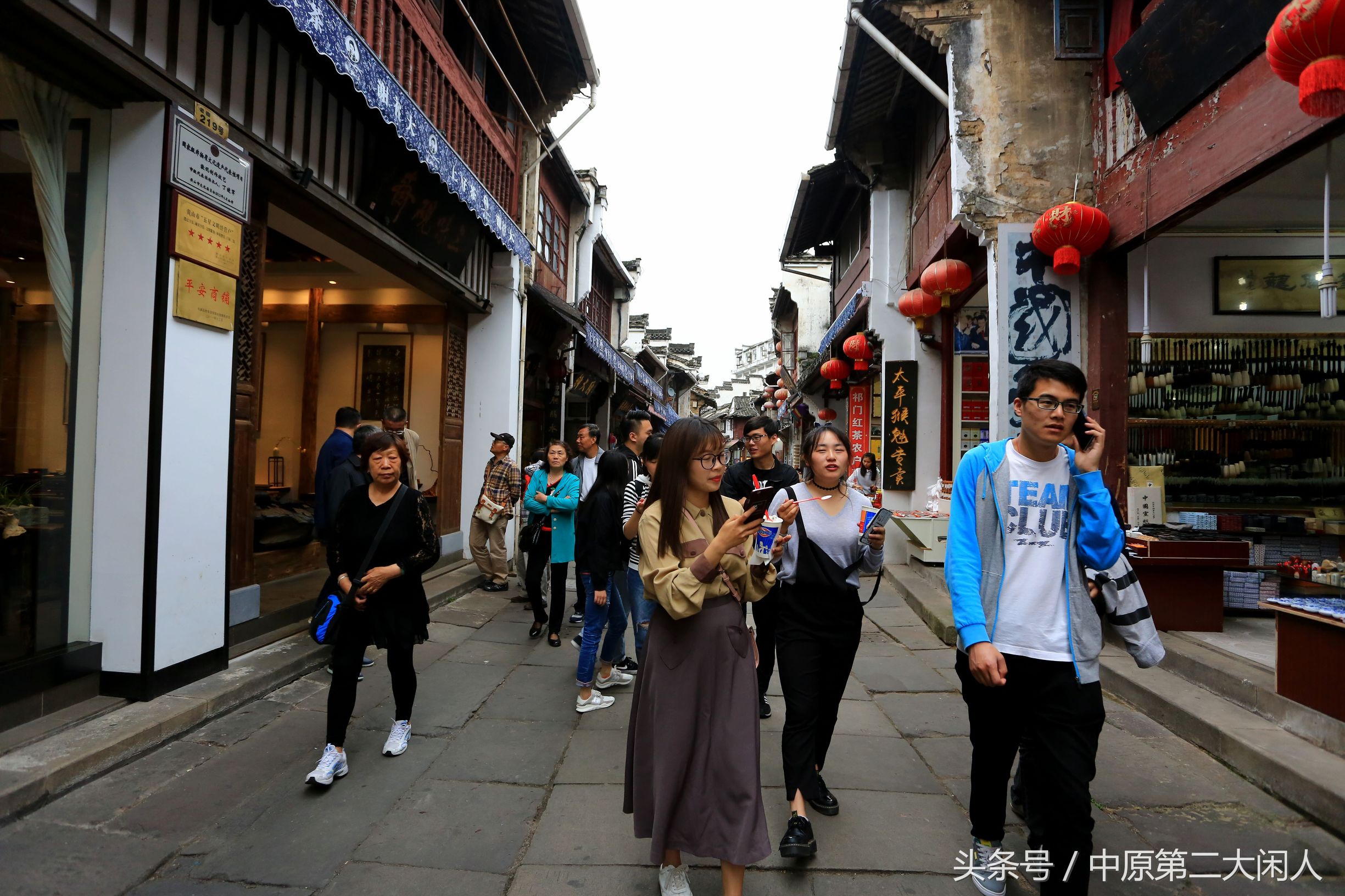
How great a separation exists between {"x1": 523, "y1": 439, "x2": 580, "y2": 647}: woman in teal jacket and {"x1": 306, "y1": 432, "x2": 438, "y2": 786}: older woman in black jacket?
2136 millimetres

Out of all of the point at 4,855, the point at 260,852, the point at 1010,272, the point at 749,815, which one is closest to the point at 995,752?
the point at 749,815

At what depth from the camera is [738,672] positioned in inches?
98.7

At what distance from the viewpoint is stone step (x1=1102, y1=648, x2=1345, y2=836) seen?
326 centimetres

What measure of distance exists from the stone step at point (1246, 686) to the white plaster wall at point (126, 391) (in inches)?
251

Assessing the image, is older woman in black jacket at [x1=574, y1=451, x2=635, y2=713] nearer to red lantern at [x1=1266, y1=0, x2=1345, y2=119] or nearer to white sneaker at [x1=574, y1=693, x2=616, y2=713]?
white sneaker at [x1=574, y1=693, x2=616, y2=713]

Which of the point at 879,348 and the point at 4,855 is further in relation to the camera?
the point at 879,348

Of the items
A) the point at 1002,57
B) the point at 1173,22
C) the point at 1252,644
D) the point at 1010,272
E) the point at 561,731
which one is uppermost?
the point at 1002,57

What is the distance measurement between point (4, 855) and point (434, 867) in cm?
163

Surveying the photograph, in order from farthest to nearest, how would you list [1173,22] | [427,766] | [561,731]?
[1173,22]
[561,731]
[427,766]

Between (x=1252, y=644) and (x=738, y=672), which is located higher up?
(x=738, y=672)

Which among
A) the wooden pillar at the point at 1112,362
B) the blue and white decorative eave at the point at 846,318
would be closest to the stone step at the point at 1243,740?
the wooden pillar at the point at 1112,362

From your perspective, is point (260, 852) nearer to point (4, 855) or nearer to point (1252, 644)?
point (4, 855)

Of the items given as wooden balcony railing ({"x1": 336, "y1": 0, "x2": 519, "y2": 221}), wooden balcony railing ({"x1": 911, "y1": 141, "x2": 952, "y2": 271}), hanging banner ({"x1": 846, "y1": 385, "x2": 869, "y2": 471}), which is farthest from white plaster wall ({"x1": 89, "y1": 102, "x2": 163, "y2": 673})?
hanging banner ({"x1": 846, "y1": 385, "x2": 869, "y2": 471})

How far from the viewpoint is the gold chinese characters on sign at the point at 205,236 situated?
4180 mm
